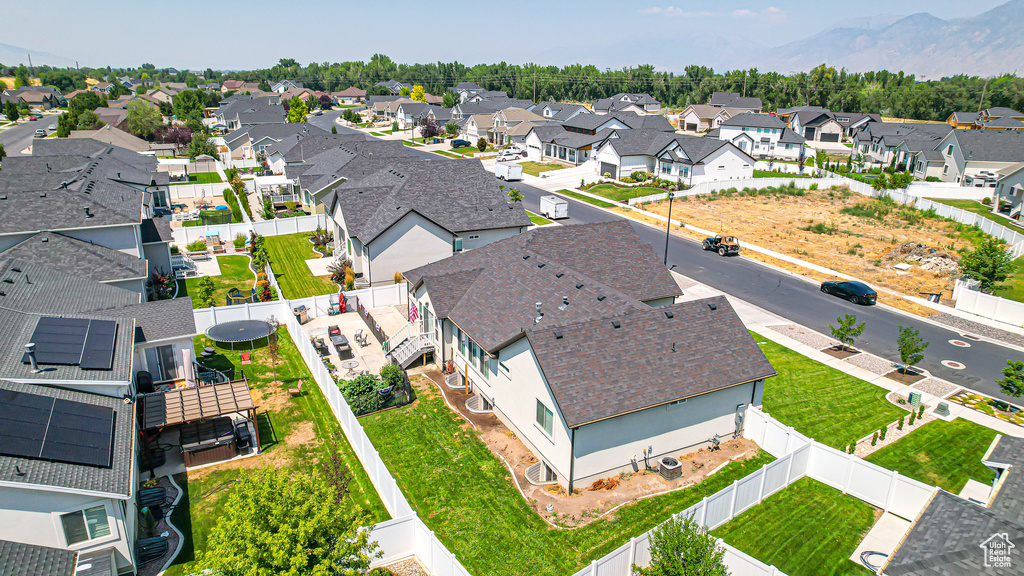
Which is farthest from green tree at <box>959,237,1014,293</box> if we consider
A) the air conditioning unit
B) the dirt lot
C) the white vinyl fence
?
the air conditioning unit

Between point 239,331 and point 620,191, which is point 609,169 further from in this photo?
point 239,331

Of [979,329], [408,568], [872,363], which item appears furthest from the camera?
[979,329]

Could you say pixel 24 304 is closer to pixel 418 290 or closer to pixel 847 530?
pixel 418 290

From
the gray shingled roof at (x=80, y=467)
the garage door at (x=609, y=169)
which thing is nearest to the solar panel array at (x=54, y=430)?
the gray shingled roof at (x=80, y=467)

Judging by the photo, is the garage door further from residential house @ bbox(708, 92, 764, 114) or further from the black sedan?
residential house @ bbox(708, 92, 764, 114)

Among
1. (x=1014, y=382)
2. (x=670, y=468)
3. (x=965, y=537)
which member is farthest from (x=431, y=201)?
(x=965, y=537)

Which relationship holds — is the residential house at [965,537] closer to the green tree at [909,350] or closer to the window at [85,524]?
the green tree at [909,350]

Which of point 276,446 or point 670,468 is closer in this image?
point 670,468
